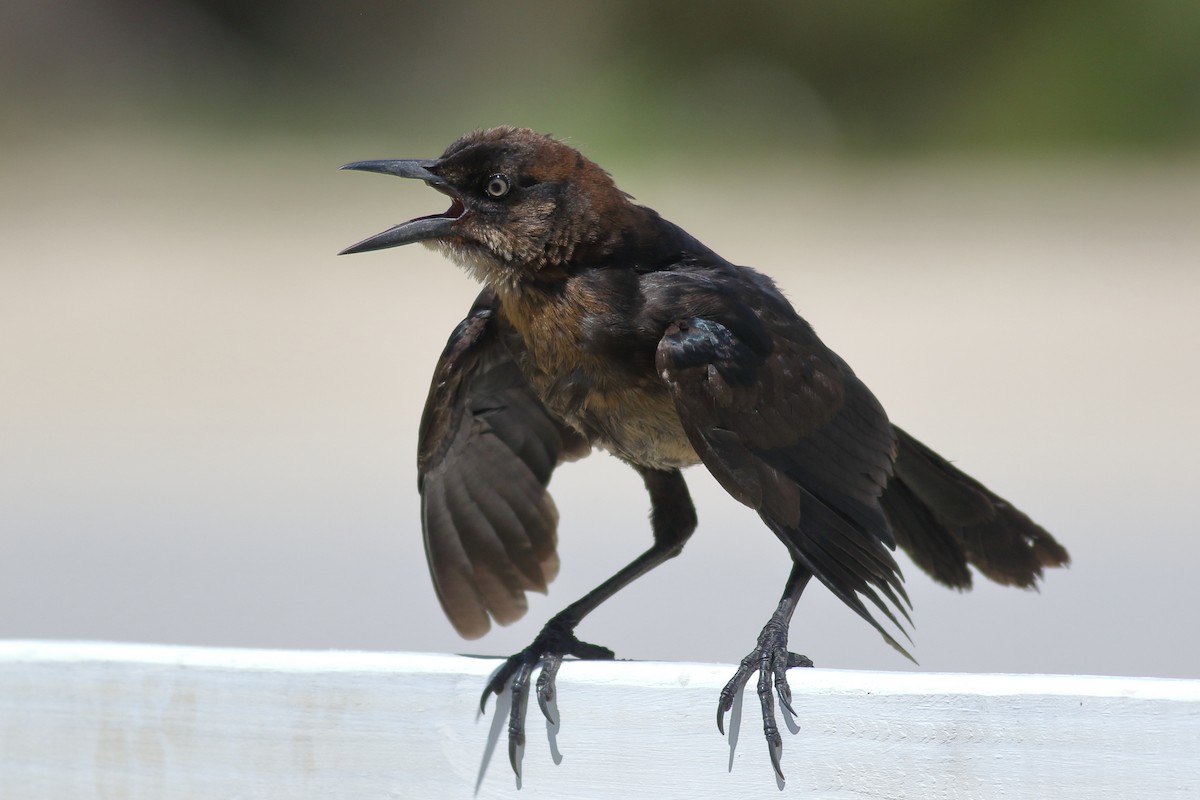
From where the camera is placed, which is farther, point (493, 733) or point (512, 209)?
point (512, 209)

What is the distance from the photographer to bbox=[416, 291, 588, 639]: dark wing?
3.64m

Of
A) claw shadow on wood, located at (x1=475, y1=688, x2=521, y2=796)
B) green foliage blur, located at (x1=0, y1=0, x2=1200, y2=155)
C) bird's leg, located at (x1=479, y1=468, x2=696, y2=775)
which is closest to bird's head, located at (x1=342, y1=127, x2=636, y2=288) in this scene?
bird's leg, located at (x1=479, y1=468, x2=696, y2=775)

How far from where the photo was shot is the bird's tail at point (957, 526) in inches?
139

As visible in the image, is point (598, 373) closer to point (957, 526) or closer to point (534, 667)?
point (534, 667)

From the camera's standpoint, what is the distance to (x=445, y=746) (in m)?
2.50

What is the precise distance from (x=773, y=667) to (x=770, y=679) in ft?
0.41

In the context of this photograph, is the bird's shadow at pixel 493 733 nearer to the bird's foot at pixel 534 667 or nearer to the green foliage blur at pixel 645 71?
the bird's foot at pixel 534 667

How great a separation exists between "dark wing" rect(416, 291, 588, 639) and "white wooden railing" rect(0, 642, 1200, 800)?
969mm

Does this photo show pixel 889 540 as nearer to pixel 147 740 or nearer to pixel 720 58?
pixel 147 740

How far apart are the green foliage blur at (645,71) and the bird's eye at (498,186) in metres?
10.9

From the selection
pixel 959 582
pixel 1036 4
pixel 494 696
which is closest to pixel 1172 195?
pixel 1036 4

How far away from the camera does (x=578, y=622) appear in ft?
10.9

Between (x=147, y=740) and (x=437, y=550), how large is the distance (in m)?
1.15

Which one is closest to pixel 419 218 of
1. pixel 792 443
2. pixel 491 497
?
pixel 491 497
